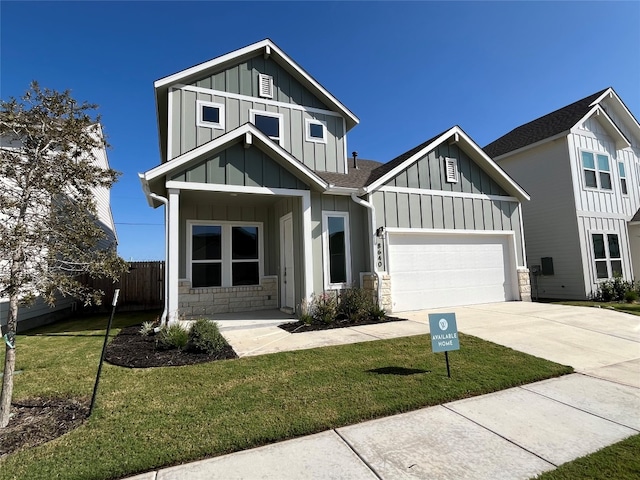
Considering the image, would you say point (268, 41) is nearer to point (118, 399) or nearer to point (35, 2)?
point (35, 2)

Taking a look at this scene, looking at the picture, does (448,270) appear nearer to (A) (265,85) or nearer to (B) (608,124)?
(A) (265,85)

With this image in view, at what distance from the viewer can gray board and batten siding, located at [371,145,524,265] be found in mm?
9852

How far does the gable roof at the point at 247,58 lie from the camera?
9.62 meters

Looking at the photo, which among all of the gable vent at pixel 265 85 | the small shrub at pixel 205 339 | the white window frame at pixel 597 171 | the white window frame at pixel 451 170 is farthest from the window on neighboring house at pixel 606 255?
the small shrub at pixel 205 339

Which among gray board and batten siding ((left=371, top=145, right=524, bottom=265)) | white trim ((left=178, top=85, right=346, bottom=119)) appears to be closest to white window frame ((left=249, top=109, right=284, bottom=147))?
white trim ((left=178, top=85, right=346, bottom=119))

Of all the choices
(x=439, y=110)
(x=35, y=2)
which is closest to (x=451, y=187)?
(x=439, y=110)

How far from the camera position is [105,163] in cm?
1602

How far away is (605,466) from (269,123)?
10577 millimetres

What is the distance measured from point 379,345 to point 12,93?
616 cm

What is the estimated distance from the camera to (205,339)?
574 cm

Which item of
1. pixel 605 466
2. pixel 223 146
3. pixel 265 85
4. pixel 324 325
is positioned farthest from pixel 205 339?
pixel 265 85

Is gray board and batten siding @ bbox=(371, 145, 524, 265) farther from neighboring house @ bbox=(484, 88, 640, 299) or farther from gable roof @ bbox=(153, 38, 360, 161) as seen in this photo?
gable roof @ bbox=(153, 38, 360, 161)

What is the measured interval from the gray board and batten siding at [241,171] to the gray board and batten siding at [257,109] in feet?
7.40

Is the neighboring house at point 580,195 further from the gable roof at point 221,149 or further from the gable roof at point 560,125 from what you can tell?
the gable roof at point 221,149
